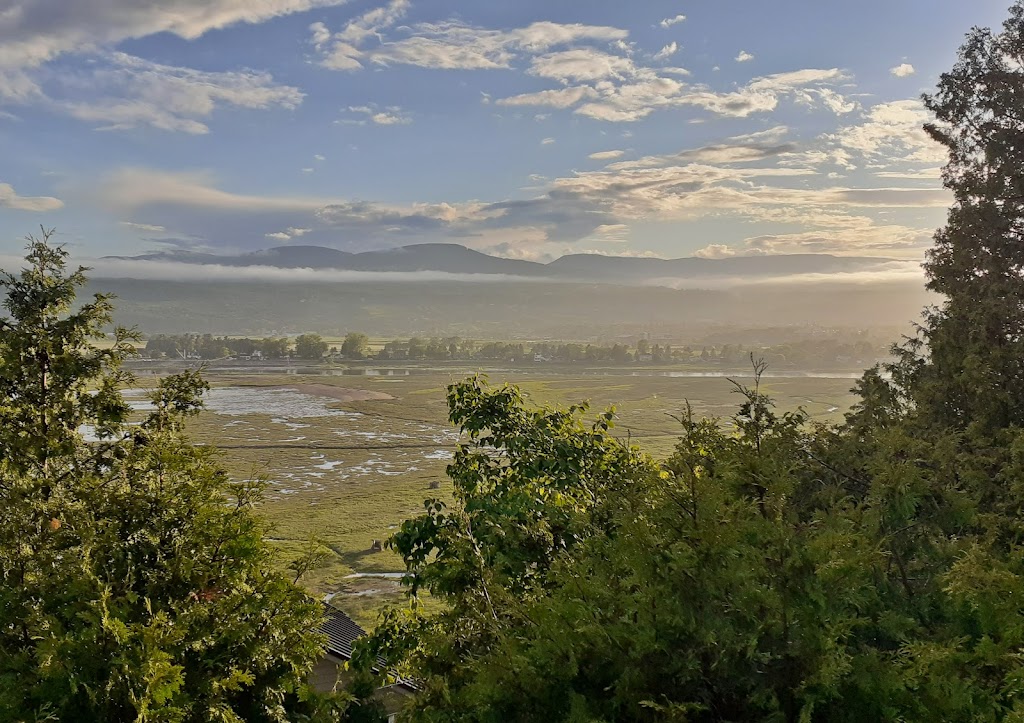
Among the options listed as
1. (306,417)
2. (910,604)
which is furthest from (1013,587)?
(306,417)

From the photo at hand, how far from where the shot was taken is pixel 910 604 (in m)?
4.82

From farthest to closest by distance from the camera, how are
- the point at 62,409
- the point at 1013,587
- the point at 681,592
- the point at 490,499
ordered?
1. the point at 62,409
2. the point at 490,499
3. the point at 1013,587
4. the point at 681,592

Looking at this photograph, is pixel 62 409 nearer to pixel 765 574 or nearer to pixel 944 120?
pixel 765 574

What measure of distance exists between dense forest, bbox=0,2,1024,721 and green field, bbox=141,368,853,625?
5.07 feet

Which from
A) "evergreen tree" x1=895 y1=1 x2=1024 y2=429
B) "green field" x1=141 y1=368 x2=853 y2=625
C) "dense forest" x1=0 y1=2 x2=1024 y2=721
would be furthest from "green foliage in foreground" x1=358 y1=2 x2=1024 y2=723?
"evergreen tree" x1=895 y1=1 x2=1024 y2=429

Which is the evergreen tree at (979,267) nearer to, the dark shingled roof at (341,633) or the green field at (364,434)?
the green field at (364,434)

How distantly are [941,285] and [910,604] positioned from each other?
13.6 m

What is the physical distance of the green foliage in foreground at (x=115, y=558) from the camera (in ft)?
21.0

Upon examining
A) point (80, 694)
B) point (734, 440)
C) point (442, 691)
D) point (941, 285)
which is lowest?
point (80, 694)

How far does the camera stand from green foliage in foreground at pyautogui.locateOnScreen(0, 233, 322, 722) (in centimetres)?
641

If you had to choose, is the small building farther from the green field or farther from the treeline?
the treeline

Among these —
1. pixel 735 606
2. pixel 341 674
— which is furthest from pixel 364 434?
pixel 735 606

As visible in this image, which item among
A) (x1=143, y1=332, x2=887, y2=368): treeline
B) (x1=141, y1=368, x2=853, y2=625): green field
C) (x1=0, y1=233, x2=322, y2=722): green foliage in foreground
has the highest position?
(x1=143, y1=332, x2=887, y2=368): treeline

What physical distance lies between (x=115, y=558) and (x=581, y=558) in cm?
557
